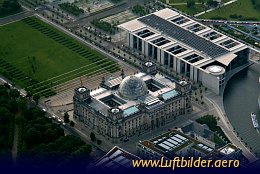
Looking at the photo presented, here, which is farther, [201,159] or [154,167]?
[201,159]

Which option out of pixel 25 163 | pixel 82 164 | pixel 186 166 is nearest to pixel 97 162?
pixel 82 164

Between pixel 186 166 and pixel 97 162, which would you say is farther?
pixel 97 162

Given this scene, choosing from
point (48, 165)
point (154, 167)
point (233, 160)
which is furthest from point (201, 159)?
point (48, 165)

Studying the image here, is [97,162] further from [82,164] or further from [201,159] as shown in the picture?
[201,159]

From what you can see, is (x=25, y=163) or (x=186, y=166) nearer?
(x=186, y=166)

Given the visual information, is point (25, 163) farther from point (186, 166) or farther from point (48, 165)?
point (186, 166)

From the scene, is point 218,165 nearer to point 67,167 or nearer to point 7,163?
point 67,167

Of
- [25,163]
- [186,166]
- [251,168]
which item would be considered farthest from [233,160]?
[25,163]
